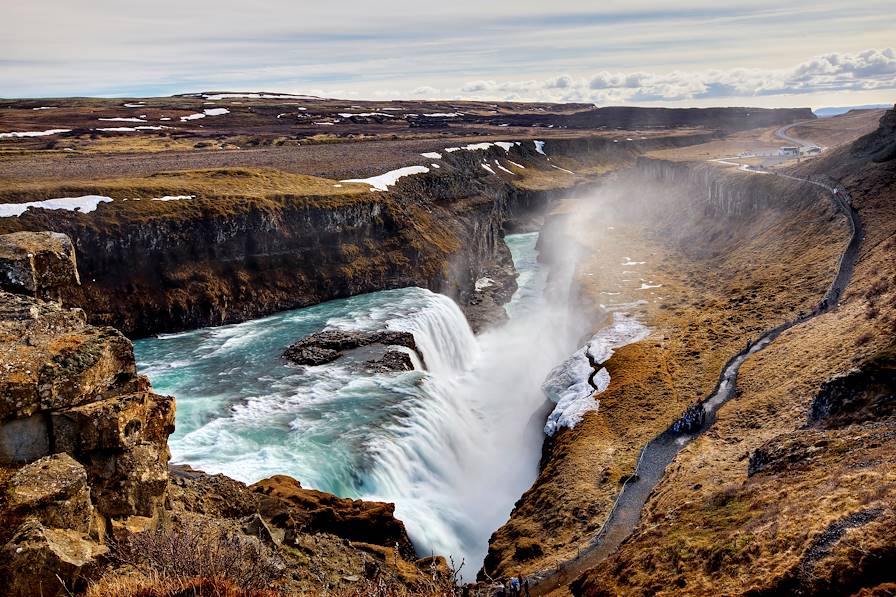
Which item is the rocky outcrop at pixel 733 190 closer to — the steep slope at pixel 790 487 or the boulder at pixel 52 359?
the steep slope at pixel 790 487

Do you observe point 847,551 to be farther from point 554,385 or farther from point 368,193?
point 368,193

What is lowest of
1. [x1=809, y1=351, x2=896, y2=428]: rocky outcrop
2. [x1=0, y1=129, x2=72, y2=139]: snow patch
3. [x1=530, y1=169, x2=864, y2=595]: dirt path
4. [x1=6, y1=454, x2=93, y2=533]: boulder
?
[x1=530, y1=169, x2=864, y2=595]: dirt path

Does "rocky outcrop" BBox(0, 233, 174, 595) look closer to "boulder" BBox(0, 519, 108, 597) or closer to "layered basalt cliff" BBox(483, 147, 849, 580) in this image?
"boulder" BBox(0, 519, 108, 597)

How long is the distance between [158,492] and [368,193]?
169 feet

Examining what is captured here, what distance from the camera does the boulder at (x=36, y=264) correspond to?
50.3 feet

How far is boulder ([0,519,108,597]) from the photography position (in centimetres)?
1023

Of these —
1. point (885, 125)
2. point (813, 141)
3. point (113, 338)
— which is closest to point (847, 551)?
point (113, 338)

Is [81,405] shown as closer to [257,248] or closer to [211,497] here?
[211,497]

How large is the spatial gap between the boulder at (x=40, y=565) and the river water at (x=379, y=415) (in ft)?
52.0

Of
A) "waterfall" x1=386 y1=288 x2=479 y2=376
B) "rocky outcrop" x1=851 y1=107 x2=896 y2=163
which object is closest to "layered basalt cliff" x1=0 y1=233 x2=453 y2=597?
"waterfall" x1=386 y1=288 x2=479 y2=376

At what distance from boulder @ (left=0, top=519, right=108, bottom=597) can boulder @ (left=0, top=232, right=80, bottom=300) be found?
6818mm

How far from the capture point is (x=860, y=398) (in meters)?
23.7

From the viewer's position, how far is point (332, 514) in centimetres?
2225

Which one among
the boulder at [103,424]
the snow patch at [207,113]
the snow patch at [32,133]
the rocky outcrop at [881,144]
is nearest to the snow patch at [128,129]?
the snow patch at [32,133]
